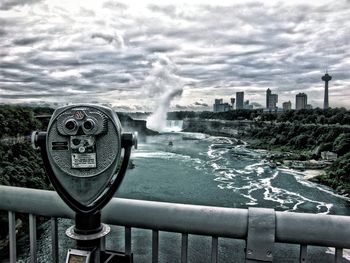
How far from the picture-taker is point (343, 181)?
45.5m

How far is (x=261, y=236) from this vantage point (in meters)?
1.26

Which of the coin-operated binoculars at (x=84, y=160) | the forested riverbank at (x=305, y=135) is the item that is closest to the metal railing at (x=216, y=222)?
the coin-operated binoculars at (x=84, y=160)

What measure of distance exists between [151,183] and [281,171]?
20.1 metres

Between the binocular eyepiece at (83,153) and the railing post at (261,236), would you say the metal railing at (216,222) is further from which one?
the binocular eyepiece at (83,153)

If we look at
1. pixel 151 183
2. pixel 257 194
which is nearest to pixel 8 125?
pixel 151 183

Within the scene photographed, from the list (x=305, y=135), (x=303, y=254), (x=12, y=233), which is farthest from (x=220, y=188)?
(x=303, y=254)

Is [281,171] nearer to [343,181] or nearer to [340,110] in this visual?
[343,181]

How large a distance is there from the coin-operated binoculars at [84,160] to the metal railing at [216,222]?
0.63 ft

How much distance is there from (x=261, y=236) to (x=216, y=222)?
0.55 ft

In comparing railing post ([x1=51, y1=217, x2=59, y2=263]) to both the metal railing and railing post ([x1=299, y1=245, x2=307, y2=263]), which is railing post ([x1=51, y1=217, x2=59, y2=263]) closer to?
the metal railing

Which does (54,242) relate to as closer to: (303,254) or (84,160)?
(84,160)

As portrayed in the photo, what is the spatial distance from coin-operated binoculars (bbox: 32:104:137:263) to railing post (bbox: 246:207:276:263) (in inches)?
20.3

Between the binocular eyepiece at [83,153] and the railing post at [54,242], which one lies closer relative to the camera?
the binocular eyepiece at [83,153]

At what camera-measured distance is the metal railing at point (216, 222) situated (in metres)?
1.23
